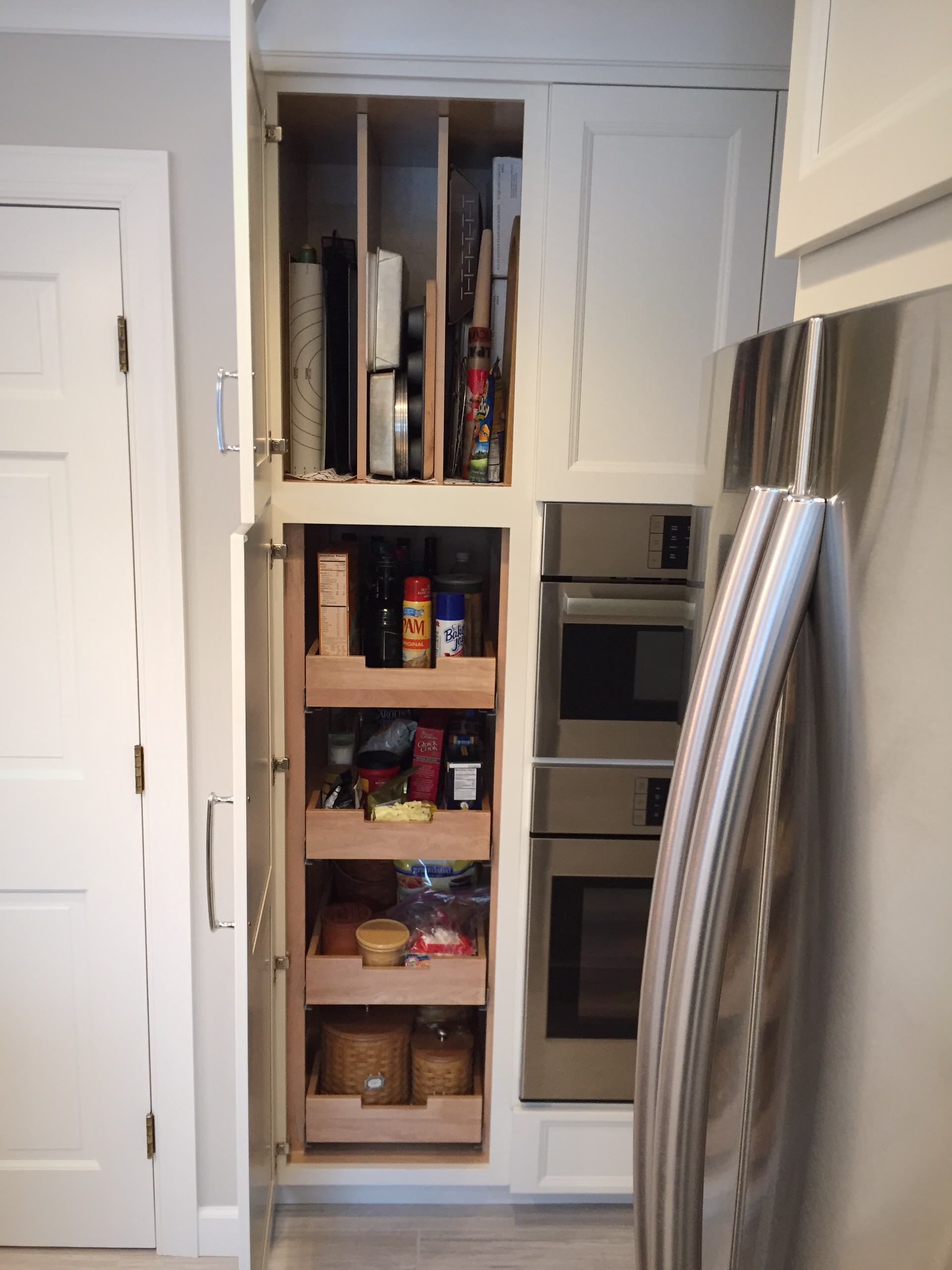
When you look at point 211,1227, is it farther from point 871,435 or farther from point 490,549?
point 871,435

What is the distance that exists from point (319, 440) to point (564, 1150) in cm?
150

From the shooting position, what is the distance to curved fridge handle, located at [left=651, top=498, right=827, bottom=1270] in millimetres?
386

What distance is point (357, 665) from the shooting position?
5.65 feet

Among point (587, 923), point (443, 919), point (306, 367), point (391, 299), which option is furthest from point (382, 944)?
point (391, 299)

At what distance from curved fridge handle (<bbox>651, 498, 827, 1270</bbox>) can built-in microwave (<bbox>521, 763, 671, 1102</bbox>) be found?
1.31 metres

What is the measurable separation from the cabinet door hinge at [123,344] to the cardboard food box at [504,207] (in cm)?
68

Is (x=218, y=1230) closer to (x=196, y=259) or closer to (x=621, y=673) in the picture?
(x=621, y=673)

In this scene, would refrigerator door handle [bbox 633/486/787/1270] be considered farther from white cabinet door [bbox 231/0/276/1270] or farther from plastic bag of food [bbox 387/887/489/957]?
plastic bag of food [bbox 387/887/489/957]

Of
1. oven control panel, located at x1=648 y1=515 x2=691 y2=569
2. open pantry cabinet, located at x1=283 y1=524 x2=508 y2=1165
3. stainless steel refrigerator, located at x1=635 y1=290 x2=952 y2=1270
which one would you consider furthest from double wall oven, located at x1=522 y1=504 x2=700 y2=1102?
stainless steel refrigerator, located at x1=635 y1=290 x2=952 y2=1270

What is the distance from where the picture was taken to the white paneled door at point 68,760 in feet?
5.41

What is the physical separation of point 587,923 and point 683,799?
1467 millimetres

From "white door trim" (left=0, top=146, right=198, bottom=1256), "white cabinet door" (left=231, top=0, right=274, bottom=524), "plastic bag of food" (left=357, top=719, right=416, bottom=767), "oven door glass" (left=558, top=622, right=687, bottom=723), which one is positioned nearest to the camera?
"white cabinet door" (left=231, top=0, right=274, bottom=524)

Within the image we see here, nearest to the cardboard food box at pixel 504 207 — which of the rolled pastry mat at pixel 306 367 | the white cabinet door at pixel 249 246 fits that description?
the rolled pastry mat at pixel 306 367

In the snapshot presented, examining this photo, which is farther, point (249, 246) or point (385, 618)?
point (385, 618)
